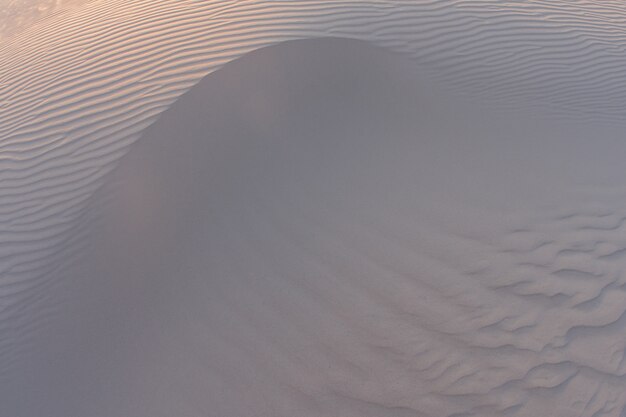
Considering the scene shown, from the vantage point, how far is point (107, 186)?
4645mm

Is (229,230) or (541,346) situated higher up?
(229,230)

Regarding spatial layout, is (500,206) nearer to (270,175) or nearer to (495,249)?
(495,249)

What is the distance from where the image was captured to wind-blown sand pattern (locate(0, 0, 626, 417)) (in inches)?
147

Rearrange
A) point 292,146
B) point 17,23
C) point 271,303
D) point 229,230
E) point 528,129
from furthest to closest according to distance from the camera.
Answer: point 17,23 → point 528,129 → point 292,146 → point 229,230 → point 271,303

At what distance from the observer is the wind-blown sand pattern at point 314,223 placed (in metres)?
3.73

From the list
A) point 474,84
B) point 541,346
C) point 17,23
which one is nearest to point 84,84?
point 474,84

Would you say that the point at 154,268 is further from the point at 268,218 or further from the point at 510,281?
the point at 510,281

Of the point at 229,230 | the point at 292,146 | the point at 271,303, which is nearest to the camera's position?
the point at 271,303

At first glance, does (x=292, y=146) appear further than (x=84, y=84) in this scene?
No

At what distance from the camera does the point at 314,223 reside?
4477 millimetres

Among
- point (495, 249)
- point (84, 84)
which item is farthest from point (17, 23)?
point (495, 249)

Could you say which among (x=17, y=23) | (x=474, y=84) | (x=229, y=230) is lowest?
(x=229, y=230)

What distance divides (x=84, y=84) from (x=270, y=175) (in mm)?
2369

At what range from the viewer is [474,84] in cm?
568
